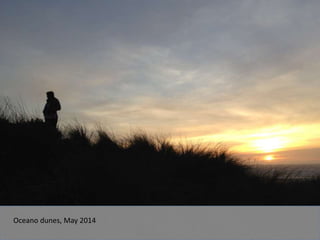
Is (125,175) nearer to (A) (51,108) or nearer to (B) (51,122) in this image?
(B) (51,122)

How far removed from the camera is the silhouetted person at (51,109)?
9703 mm

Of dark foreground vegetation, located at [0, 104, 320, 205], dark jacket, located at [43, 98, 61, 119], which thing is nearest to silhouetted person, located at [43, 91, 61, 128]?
dark jacket, located at [43, 98, 61, 119]

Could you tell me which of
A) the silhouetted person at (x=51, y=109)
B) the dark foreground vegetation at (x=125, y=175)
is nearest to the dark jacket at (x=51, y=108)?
the silhouetted person at (x=51, y=109)

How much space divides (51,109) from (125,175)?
546 centimetres

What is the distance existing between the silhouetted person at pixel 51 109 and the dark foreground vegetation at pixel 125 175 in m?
1.21

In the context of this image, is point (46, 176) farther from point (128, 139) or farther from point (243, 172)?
point (243, 172)

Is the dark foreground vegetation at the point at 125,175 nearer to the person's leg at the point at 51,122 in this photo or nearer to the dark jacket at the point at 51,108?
the person's leg at the point at 51,122

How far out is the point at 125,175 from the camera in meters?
5.21

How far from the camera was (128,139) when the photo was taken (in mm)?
8297
